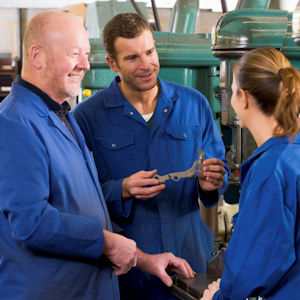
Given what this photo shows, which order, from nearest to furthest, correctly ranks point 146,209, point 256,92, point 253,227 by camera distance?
point 253,227 → point 256,92 → point 146,209

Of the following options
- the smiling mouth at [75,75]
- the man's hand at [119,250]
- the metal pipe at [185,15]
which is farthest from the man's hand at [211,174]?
the metal pipe at [185,15]

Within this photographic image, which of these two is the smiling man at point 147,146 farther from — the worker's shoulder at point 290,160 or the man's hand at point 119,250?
the worker's shoulder at point 290,160

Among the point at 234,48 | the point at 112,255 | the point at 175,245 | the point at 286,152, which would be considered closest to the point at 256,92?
the point at 286,152

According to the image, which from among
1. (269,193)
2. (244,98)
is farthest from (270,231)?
(244,98)

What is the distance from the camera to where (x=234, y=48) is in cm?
202

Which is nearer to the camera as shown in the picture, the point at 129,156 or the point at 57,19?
the point at 57,19

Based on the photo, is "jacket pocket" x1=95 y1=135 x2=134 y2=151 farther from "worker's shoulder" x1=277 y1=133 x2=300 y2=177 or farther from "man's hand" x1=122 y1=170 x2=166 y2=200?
"worker's shoulder" x1=277 y1=133 x2=300 y2=177

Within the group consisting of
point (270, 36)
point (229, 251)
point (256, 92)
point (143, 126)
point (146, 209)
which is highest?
point (270, 36)

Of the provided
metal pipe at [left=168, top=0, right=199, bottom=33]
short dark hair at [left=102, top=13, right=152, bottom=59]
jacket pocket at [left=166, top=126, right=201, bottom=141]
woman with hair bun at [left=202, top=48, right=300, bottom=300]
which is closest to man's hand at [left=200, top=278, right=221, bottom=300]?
woman with hair bun at [left=202, top=48, right=300, bottom=300]

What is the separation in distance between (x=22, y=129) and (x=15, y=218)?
244 mm

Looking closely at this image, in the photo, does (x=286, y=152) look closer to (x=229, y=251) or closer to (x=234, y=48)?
(x=229, y=251)

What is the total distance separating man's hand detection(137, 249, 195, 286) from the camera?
1.72 m

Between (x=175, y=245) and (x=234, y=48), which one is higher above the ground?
(x=234, y=48)

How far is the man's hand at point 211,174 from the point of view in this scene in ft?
6.11
